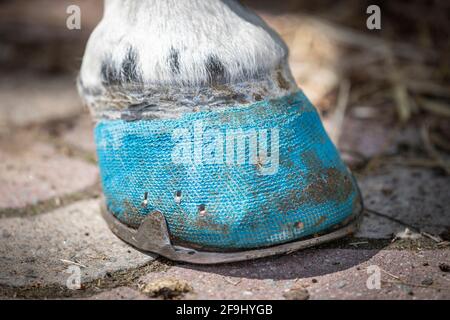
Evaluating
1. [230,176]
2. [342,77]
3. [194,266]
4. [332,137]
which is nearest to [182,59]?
[230,176]

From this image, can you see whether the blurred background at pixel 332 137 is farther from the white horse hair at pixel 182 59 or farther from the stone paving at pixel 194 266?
the white horse hair at pixel 182 59

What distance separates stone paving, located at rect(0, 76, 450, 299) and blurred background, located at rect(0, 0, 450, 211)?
0.09 metres

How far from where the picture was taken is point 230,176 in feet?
3.59

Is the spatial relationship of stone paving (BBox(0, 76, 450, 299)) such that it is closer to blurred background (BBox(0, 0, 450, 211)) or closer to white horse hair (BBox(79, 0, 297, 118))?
blurred background (BBox(0, 0, 450, 211))

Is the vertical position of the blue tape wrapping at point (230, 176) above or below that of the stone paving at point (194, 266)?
above

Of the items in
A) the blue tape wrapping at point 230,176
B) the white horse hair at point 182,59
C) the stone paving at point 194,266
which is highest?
the white horse hair at point 182,59

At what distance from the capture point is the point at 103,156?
1235 mm

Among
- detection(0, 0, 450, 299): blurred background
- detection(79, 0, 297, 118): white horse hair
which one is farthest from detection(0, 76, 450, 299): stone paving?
detection(79, 0, 297, 118): white horse hair

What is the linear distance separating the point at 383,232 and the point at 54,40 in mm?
1953

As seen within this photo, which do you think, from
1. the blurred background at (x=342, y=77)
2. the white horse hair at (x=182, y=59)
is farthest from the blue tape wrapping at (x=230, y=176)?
the blurred background at (x=342, y=77)

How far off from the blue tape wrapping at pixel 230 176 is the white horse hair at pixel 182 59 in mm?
Result: 35

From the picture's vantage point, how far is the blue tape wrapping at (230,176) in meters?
1.09

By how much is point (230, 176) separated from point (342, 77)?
1324 mm

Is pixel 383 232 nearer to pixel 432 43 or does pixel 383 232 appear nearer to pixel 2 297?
pixel 2 297
